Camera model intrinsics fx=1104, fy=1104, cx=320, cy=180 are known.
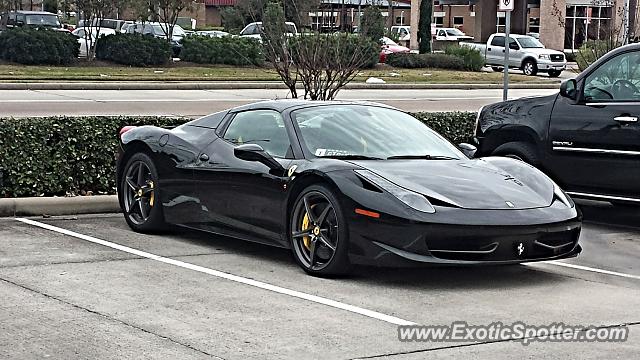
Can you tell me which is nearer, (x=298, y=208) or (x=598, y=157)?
(x=298, y=208)

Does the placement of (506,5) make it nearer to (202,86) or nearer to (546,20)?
(202,86)

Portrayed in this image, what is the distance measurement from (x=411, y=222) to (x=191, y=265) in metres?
1.82

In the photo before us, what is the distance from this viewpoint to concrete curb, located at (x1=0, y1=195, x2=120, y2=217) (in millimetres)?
10383

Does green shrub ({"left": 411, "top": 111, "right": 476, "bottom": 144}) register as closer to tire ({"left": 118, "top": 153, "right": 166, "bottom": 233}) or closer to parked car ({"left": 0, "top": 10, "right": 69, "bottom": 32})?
tire ({"left": 118, "top": 153, "right": 166, "bottom": 233})

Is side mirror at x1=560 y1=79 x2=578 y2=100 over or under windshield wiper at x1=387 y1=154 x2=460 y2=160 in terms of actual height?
over

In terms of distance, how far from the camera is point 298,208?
815 cm

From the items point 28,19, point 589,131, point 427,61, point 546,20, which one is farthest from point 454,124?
point 546,20

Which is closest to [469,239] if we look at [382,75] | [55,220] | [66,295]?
[66,295]

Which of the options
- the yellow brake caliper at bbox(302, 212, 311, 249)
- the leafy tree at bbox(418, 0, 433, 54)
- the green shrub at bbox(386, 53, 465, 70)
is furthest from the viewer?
the leafy tree at bbox(418, 0, 433, 54)

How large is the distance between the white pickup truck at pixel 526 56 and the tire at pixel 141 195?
3714cm

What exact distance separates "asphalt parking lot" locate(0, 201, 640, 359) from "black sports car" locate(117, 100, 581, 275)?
0.26m

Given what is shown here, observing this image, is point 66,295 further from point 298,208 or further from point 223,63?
point 223,63

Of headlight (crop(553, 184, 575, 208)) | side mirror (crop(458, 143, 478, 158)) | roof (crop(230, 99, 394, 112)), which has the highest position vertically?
roof (crop(230, 99, 394, 112))

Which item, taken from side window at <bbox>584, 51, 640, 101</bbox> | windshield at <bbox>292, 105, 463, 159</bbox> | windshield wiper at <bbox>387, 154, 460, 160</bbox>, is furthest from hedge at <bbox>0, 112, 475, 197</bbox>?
side window at <bbox>584, 51, 640, 101</bbox>
